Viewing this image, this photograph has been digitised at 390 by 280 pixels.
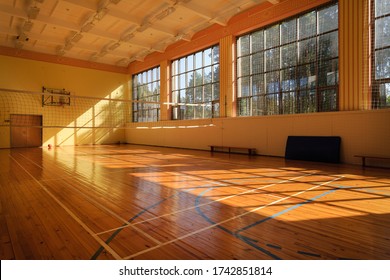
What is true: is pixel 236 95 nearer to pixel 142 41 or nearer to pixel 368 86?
pixel 368 86

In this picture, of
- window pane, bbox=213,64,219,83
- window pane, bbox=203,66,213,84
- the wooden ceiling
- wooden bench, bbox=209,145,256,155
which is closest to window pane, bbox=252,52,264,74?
the wooden ceiling

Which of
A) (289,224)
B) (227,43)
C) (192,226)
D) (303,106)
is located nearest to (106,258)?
(192,226)

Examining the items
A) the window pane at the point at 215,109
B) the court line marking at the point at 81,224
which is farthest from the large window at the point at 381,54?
the court line marking at the point at 81,224

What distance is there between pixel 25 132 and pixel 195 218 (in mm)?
15517

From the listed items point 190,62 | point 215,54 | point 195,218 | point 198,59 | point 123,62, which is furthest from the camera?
point 123,62

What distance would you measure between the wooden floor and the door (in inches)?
437

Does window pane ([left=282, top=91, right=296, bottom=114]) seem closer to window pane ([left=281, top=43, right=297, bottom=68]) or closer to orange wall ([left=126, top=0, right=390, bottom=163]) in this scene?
orange wall ([left=126, top=0, right=390, bottom=163])

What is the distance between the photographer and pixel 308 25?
859 centimetres

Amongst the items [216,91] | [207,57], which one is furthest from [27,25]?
[216,91]

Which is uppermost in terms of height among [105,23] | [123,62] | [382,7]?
[105,23]

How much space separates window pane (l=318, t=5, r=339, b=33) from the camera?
26.0 ft

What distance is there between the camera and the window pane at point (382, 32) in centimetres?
679

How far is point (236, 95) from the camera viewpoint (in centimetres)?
1091

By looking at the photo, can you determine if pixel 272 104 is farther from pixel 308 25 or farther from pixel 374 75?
pixel 374 75
